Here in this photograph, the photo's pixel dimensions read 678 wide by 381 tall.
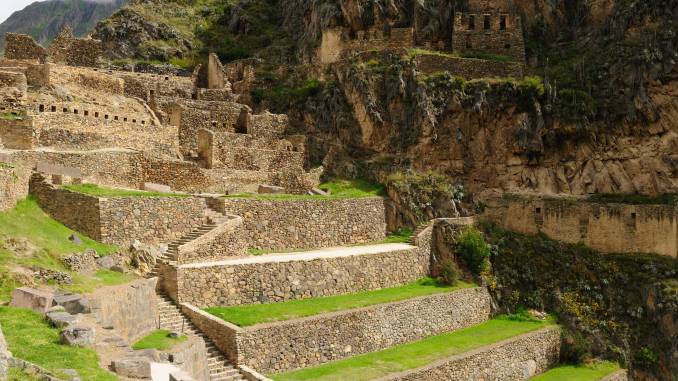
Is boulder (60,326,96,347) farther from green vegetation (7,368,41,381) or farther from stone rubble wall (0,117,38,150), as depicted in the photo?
stone rubble wall (0,117,38,150)

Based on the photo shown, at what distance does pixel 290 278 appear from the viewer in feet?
71.6

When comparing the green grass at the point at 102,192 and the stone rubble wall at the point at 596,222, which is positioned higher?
the green grass at the point at 102,192

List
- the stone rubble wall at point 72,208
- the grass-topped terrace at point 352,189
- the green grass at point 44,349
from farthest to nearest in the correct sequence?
the grass-topped terrace at point 352,189, the stone rubble wall at point 72,208, the green grass at point 44,349

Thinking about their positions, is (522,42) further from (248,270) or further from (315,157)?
(248,270)

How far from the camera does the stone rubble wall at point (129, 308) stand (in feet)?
48.7

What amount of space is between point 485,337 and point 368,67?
15454mm

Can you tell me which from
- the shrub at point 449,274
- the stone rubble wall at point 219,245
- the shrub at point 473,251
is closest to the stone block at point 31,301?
the stone rubble wall at point 219,245

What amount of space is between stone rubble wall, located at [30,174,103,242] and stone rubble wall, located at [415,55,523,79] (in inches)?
756

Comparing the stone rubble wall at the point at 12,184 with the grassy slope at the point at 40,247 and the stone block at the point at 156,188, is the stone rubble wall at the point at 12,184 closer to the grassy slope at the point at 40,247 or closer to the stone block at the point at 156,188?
the grassy slope at the point at 40,247

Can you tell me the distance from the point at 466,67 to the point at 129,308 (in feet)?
76.5

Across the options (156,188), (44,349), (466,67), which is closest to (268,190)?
(156,188)

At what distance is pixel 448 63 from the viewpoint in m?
34.5

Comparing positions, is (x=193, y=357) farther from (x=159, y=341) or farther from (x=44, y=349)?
(x=44, y=349)

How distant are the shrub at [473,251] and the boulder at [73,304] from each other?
18108mm
